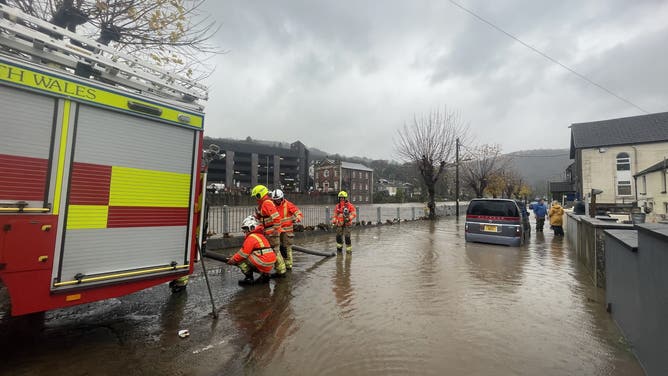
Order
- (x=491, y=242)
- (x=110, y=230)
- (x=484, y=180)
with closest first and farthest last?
(x=110, y=230) → (x=491, y=242) → (x=484, y=180)

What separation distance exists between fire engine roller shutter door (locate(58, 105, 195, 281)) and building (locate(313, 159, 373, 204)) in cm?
6326

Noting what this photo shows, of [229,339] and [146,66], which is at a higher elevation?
[146,66]

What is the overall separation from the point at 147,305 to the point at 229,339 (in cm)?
188

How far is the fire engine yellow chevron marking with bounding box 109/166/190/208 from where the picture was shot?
346cm

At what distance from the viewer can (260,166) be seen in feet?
244

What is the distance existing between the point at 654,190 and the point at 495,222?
23.3 meters

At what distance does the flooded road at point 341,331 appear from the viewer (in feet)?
10.1

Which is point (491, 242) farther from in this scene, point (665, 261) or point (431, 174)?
point (431, 174)

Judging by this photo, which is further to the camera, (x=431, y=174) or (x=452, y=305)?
(x=431, y=174)

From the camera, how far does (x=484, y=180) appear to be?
29.8m

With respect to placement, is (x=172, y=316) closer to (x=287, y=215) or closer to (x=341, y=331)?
(x=341, y=331)

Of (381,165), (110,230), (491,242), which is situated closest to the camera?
(110,230)

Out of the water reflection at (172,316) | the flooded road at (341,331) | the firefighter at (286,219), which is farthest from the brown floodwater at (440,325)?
the water reflection at (172,316)

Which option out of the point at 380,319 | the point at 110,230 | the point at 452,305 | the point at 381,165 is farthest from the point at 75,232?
the point at 381,165
